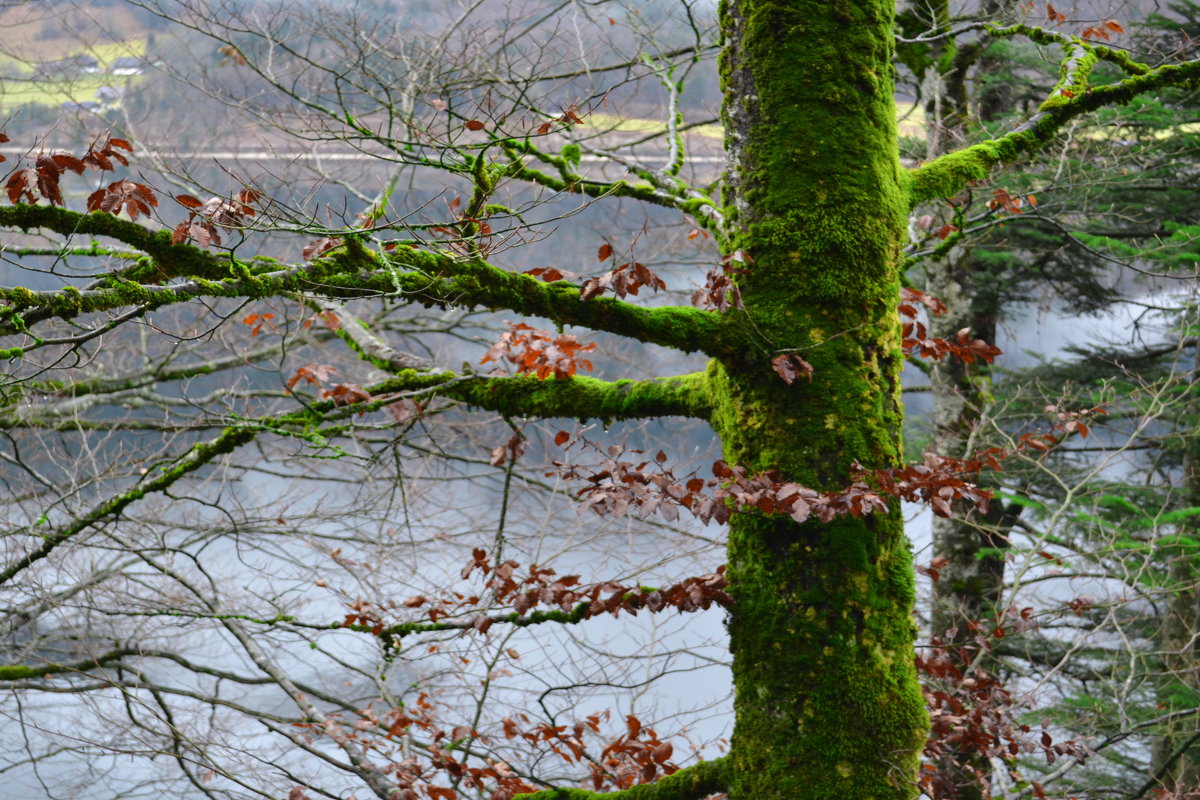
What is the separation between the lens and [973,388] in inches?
269

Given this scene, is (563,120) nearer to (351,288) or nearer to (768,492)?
(351,288)

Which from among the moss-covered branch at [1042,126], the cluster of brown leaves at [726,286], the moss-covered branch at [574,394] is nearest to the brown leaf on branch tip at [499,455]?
the moss-covered branch at [574,394]

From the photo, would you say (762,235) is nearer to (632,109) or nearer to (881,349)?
(881,349)

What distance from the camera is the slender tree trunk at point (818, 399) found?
2.41 m

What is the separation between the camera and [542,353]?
298 centimetres

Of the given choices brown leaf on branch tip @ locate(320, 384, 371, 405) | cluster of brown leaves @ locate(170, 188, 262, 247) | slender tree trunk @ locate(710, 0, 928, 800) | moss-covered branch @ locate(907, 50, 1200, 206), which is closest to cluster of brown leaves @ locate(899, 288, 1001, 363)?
slender tree trunk @ locate(710, 0, 928, 800)

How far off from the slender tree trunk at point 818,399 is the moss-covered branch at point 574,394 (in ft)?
0.57

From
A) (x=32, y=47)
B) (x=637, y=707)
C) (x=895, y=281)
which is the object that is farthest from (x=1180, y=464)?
(x=32, y=47)

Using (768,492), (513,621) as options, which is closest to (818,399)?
(768,492)

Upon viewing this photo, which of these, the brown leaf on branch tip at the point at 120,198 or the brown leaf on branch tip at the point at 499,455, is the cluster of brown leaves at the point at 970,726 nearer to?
the brown leaf on branch tip at the point at 499,455

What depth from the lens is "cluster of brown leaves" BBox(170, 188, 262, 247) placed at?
1.92 meters

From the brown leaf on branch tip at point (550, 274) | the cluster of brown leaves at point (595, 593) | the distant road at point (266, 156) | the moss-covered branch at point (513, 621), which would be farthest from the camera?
the distant road at point (266, 156)

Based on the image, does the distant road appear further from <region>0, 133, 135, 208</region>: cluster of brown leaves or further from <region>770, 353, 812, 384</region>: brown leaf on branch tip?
<region>0, 133, 135, 208</region>: cluster of brown leaves

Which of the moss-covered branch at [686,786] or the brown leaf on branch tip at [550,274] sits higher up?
the brown leaf on branch tip at [550,274]
